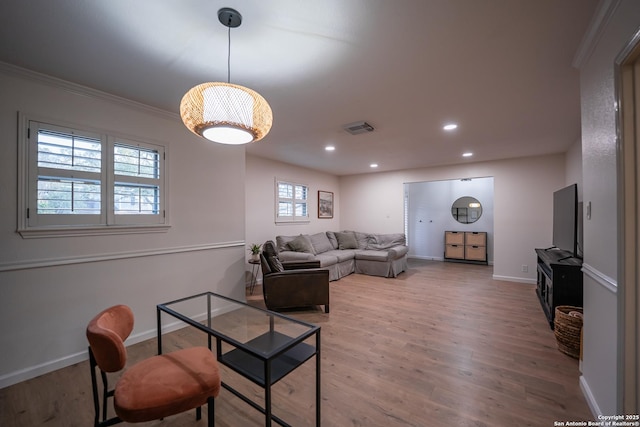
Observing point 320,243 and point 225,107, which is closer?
point 225,107

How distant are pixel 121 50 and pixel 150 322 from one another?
2.50 m

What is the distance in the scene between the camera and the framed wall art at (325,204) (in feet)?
21.7

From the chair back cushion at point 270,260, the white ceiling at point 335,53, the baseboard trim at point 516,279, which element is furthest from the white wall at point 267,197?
the baseboard trim at point 516,279

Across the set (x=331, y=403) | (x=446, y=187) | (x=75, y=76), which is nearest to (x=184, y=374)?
(x=331, y=403)

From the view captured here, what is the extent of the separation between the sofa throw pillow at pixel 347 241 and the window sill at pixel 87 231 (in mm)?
4215

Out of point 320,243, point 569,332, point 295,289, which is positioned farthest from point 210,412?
point 320,243

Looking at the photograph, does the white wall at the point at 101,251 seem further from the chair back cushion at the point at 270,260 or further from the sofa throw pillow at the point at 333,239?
the sofa throw pillow at the point at 333,239

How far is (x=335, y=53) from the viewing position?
1.82 meters

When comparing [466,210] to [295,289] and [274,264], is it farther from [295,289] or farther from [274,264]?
[274,264]

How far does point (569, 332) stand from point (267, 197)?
462 cm

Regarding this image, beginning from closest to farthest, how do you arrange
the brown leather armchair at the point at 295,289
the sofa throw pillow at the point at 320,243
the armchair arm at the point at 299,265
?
the brown leather armchair at the point at 295,289 → the armchair arm at the point at 299,265 → the sofa throw pillow at the point at 320,243

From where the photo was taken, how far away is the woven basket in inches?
89.7

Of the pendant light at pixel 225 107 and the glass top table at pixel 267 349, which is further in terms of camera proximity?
the pendant light at pixel 225 107

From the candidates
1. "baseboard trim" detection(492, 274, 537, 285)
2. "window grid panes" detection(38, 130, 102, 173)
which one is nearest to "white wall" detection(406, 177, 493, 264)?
"baseboard trim" detection(492, 274, 537, 285)
